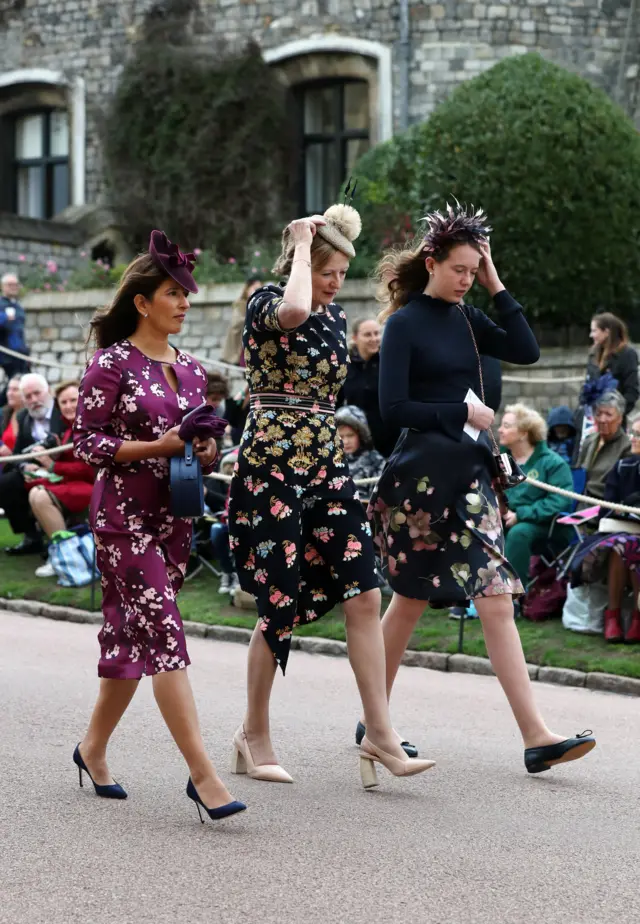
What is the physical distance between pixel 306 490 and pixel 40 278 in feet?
59.1

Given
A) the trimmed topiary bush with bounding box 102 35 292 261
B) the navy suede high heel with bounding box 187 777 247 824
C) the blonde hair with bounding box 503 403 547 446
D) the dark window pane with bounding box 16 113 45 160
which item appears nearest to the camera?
the navy suede high heel with bounding box 187 777 247 824

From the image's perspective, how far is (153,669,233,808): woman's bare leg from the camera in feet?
16.2

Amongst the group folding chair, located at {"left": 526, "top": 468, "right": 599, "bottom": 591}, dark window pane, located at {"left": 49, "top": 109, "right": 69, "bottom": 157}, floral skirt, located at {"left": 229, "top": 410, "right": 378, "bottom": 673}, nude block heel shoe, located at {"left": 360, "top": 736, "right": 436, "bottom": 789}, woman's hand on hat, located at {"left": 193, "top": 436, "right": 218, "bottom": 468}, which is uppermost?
dark window pane, located at {"left": 49, "top": 109, "right": 69, "bottom": 157}

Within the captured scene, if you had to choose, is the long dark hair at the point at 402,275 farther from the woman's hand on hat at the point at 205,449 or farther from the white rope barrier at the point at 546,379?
the white rope barrier at the point at 546,379

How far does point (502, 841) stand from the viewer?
15.9ft

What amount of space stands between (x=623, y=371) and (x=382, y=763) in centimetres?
758

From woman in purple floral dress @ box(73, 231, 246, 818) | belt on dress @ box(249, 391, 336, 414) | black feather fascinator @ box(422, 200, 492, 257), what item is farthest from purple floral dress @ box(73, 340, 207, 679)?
black feather fascinator @ box(422, 200, 492, 257)

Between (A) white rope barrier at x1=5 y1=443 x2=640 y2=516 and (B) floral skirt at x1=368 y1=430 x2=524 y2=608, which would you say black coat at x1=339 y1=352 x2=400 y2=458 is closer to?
(A) white rope barrier at x1=5 y1=443 x2=640 y2=516

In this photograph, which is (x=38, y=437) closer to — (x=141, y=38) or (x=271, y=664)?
(x=271, y=664)

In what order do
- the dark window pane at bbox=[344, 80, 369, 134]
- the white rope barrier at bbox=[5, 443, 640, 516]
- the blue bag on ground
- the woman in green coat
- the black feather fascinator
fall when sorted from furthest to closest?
the dark window pane at bbox=[344, 80, 369, 134]
the blue bag on ground
the woman in green coat
the white rope barrier at bbox=[5, 443, 640, 516]
the black feather fascinator

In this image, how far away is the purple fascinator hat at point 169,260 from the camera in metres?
5.27

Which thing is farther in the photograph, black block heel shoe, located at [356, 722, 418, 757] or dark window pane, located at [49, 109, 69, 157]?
dark window pane, located at [49, 109, 69, 157]

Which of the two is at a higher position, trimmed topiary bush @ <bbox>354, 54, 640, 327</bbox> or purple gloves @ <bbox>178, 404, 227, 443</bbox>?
trimmed topiary bush @ <bbox>354, 54, 640, 327</bbox>

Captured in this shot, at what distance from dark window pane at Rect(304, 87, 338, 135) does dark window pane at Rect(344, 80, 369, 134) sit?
21cm
